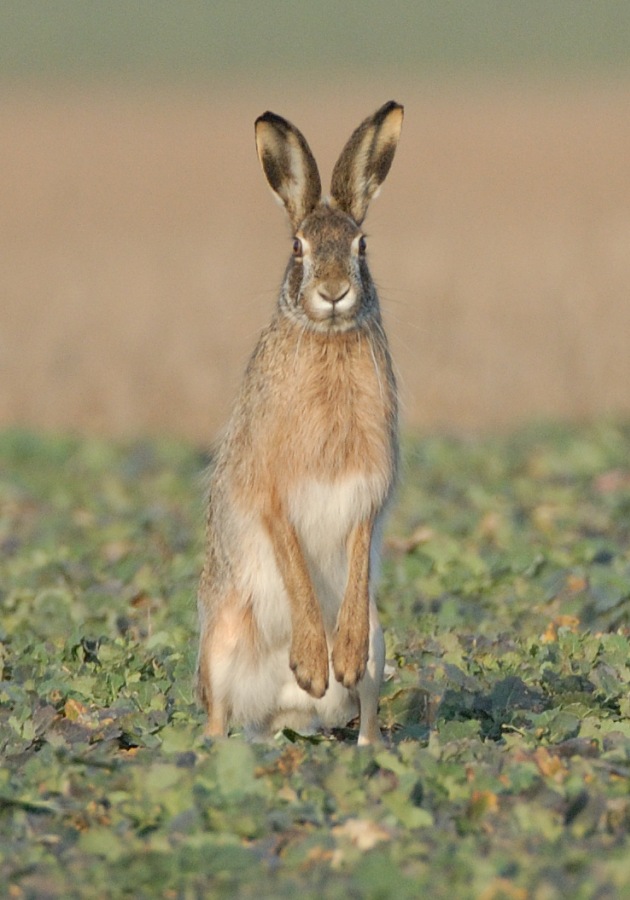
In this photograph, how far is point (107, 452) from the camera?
14883 mm

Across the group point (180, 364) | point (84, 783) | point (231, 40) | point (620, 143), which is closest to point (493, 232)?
point (180, 364)

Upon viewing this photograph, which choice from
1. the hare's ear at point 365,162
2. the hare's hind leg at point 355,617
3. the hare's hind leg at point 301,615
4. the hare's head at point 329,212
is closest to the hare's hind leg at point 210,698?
the hare's hind leg at point 301,615

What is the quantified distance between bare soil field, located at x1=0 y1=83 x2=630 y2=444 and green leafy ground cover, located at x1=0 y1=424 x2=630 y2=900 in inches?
96.7

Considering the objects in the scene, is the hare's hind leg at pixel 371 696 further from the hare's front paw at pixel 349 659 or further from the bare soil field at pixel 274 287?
the bare soil field at pixel 274 287

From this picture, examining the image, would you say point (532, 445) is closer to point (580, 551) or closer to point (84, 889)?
point (580, 551)

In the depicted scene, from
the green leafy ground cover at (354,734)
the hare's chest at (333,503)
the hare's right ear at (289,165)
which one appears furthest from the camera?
the hare's right ear at (289,165)

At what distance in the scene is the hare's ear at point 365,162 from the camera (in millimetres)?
6551

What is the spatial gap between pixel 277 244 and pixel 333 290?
15.6m

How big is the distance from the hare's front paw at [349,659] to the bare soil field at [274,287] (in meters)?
5.54

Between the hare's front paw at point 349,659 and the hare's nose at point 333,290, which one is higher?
Answer: the hare's nose at point 333,290

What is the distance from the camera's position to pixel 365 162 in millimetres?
6590

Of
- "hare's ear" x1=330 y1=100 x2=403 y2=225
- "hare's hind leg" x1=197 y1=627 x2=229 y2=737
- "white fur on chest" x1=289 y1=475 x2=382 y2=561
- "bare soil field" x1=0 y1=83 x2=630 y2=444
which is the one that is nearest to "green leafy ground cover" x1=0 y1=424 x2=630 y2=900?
"hare's hind leg" x1=197 y1=627 x2=229 y2=737

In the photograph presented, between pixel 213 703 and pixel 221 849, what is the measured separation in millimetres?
1760

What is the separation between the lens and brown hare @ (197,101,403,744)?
626cm
